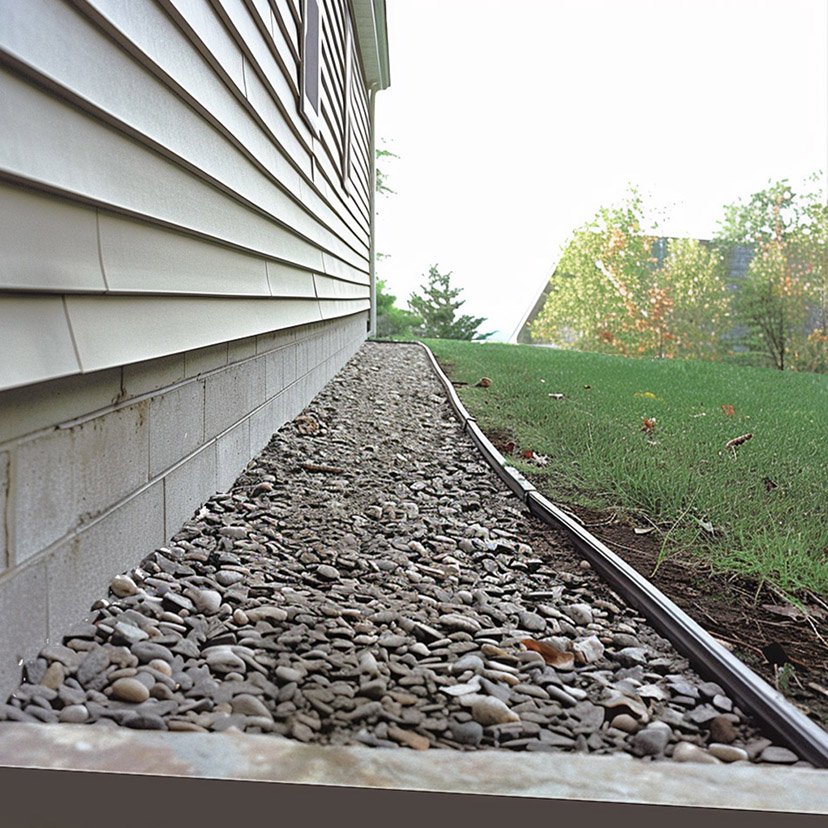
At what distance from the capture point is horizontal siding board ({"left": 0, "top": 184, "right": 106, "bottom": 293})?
1578mm

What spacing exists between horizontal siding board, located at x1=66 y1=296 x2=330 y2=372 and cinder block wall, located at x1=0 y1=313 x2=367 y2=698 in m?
0.10

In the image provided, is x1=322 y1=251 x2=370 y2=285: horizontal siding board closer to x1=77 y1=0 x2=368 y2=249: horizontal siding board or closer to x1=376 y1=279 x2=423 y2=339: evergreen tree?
x1=77 y1=0 x2=368 y2=249: horizontal siding board

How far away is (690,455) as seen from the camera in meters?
4.64

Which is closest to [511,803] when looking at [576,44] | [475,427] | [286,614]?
[286,614]

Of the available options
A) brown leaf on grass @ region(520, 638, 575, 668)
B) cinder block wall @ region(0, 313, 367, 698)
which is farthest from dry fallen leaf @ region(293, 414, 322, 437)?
brown leaf on grass @ region(520, 638, 575, 668)

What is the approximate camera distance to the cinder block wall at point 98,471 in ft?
5.81

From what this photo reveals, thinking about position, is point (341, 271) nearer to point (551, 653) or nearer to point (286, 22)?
point (286, 22)

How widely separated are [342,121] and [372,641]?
245 inches

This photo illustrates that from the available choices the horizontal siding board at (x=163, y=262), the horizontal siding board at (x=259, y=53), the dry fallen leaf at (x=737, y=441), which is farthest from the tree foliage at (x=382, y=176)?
the horizontal siding board at (x=163, y=262)

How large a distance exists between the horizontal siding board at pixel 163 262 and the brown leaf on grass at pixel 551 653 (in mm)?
1349

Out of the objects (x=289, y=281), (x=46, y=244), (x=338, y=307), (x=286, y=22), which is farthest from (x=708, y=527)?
(x=338, y=307)

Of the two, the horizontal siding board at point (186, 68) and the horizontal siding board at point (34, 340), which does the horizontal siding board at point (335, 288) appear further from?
the horizontal siding board at point (34, 340)

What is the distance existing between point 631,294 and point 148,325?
27.5 meters

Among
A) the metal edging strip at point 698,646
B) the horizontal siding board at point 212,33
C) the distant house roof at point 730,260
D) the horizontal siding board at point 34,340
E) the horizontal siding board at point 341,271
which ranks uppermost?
the distant house roof at point 730,260
